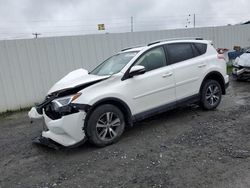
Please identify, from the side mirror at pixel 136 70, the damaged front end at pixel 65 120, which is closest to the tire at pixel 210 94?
the side mirror at pixel 136 70

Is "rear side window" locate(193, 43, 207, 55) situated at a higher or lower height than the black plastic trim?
higher

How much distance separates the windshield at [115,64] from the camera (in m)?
5.32

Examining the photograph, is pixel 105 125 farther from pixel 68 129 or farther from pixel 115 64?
pixel 115 64

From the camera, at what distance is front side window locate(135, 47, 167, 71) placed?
5.33 m

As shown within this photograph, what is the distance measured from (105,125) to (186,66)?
2266 mm

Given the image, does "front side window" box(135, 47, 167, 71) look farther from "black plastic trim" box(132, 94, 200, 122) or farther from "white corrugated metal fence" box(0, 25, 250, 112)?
"white corrugated metal fence" box(0, 25, 250, 112)

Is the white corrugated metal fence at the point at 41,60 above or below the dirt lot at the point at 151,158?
above

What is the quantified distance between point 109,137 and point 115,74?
114 centimetres

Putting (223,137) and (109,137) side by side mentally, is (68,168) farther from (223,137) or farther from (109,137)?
(223,137)

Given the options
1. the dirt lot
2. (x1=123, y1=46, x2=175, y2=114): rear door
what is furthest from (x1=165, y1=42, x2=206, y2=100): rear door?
the dirt lot

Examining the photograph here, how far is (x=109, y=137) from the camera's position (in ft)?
A: 15.9

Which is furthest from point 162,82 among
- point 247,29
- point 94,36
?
point 247,29

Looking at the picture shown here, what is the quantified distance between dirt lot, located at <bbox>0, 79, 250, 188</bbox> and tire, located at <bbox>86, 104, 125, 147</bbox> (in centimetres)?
16

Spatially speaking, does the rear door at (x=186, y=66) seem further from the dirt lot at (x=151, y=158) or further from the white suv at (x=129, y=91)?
the dirt lot at (x=151, y=158)
